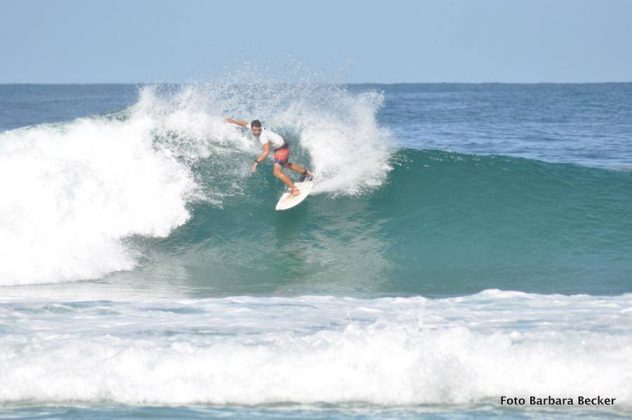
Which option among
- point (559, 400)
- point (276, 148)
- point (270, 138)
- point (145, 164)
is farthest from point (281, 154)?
point (559, 400)

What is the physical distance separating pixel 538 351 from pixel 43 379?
152 inches

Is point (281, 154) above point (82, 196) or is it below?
above

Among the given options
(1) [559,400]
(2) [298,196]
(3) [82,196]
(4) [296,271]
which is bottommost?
(1) [559,400]

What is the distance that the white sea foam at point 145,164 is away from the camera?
11797 millimetres

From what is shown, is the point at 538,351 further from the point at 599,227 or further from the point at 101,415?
the point at 599,227

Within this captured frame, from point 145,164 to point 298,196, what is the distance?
248 centimetres

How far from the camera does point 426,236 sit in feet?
42.7

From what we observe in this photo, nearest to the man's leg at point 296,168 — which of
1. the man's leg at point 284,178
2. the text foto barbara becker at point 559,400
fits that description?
the man's leg at point 284,178

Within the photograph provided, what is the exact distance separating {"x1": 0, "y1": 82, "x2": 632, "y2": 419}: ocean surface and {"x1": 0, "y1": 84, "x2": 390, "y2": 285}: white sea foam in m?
0.04

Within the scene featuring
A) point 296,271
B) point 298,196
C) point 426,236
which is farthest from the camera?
point 298,196

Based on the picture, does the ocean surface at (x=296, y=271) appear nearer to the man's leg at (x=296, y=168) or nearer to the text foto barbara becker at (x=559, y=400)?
the text foto barbara becker at (x=559, y=400)

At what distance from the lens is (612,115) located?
39.7m

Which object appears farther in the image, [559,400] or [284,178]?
[284,178]

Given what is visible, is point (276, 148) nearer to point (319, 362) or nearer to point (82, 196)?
point (82, 196)
